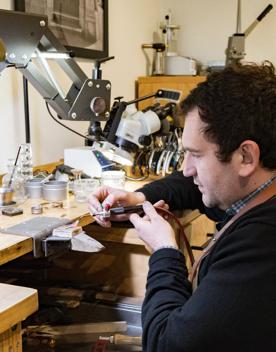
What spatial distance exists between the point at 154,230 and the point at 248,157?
0.28 m

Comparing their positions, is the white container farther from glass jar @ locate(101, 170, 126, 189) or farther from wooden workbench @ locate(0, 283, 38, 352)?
wooden workbench @ locate(0, 283, 38, 352)

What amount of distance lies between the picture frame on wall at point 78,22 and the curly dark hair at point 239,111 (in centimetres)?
129

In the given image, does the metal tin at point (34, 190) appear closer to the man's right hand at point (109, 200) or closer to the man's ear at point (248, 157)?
the man's right hand at point (109, 200)

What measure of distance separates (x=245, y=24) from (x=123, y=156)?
195cm

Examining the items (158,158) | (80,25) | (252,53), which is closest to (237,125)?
(158,158)

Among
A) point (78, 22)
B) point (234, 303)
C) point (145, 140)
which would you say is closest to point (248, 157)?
point (234, 303)

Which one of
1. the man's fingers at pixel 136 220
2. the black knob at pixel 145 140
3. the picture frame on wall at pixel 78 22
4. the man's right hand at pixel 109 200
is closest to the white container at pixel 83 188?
the man's right hand at pixel 109 200

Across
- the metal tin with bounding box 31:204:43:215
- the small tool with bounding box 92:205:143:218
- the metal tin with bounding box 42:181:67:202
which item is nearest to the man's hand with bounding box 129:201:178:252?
the small tool with bounding box 92:205:143:218

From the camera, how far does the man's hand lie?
943mm

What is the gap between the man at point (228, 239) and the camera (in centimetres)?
72

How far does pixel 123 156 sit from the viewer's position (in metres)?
1.81

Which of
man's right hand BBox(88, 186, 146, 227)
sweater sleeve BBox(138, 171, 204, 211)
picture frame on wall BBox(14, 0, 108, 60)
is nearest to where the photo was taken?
man's right hand BBox(88, 186, 146, 227)

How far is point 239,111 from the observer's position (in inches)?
30.7

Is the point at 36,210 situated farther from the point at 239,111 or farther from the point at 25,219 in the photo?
the point at 239,111
